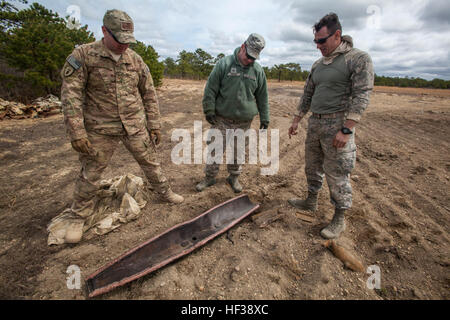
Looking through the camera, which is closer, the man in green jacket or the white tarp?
the white tarp

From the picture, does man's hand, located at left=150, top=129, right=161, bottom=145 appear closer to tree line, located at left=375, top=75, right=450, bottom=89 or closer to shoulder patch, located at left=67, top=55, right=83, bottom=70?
shoulder patch, located at left=67, top=55, right=83, bottom=70

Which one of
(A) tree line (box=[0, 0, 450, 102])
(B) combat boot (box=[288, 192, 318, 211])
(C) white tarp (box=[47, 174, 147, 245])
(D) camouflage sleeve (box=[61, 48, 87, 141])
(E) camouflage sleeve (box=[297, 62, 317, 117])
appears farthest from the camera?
(A) tree line (box=[0, 0, 450, 102])

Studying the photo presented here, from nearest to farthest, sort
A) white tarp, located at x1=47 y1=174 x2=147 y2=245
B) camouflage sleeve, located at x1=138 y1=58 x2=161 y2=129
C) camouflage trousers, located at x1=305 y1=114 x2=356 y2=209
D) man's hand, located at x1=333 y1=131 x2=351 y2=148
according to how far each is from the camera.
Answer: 1. man's hand, located at x1=333 y1=131 x2=351 y2=148
2. camouflage trousers, located at x1=305 y1=114 x2=356 y2=209
3. white tarp, located at x1=47 y1=174 x2=147 y2=245
4. camouflage sleeve, located at x1=138 y1=58 x2=161 y2=129

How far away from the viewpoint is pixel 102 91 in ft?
7.55

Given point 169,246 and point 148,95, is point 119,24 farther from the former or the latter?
point 169,246

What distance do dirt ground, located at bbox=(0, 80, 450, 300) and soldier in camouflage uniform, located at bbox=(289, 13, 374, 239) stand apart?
52 cm

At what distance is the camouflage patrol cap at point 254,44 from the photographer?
273cm

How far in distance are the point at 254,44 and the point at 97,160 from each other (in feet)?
7.79

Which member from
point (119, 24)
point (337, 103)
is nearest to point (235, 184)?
point (337, 103)

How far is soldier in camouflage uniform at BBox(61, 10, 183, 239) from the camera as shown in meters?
2.11

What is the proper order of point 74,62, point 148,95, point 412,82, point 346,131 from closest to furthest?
point 74,62 → point 346,131 → point 148,95 → point 412,82

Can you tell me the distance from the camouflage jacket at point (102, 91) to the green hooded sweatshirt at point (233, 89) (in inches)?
34.1

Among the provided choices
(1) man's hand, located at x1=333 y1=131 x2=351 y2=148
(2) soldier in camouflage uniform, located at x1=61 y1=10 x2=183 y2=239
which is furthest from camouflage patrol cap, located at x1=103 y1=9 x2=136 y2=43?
(1) man's hand, located at x1=333 y1=131 x2=351 y2=148

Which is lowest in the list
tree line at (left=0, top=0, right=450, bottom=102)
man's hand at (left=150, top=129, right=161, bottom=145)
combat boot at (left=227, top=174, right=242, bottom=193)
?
combat boot at (left=227, top=174, right=242, bottom=193)
